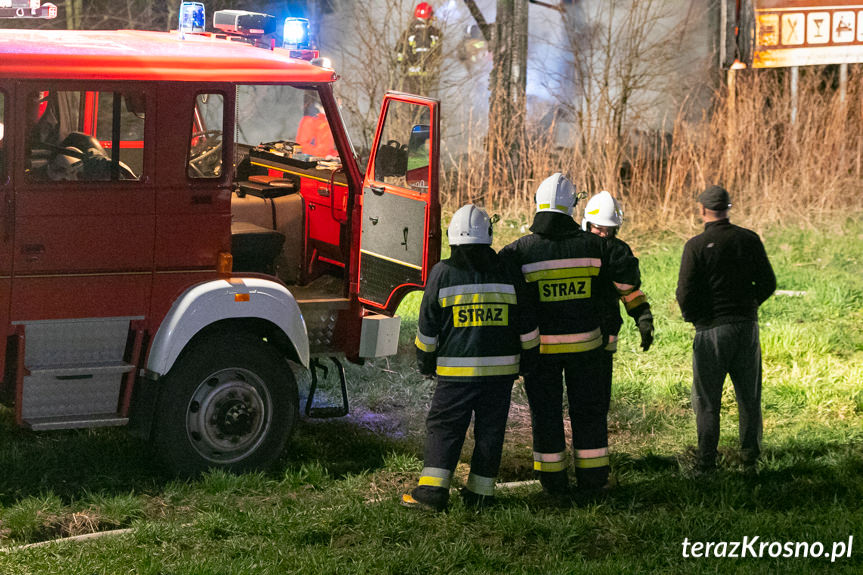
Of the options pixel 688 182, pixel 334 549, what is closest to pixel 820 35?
pixel 688 182

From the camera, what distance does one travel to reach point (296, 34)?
21.8 feet

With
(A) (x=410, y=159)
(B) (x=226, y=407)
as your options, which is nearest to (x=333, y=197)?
(A) (x=410, y=159)

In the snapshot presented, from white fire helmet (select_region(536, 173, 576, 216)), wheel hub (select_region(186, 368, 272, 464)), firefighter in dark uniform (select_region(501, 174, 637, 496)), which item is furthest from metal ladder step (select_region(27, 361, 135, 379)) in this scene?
white fire helmet (select_region(536, 173, 576, 216))

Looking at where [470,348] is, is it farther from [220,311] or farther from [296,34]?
[296,34]

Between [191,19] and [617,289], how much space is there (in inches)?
114

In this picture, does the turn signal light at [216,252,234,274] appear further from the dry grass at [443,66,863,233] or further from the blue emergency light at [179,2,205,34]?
the dry grass at [443,66,863,233]

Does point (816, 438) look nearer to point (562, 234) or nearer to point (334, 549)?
point (562, 234)

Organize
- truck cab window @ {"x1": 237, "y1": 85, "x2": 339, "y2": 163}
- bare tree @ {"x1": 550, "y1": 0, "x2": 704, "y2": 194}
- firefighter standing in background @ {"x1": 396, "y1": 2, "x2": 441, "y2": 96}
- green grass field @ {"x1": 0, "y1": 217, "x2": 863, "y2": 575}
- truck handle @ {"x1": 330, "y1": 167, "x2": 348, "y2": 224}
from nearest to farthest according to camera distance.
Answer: green grass field @ {"x1": 0, "y1": 217, "x2": 863, "y2": 575} < truck handle @ {"x1": 330, "y1": 167, "x2": 348, "y2": 224} < bare tree @ {"x1": 550, "y1": 0, "x2": 704, "y2": 194} < firefighter standing in background @ {"x1": 396, "y1": 2, "x2": 441, "y2": 96} < truck cab window @ {"x1": 237, "y1": 85, "x2": 339, "y2": 163}

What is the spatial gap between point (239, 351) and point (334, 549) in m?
1.41

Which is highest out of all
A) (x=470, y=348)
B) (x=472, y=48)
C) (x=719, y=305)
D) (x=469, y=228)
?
(x=472, y=48)

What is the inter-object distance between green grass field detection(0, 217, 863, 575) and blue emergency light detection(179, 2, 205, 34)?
2417mm

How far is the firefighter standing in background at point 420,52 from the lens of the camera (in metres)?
16.9

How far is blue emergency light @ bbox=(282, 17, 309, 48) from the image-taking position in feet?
21.8
